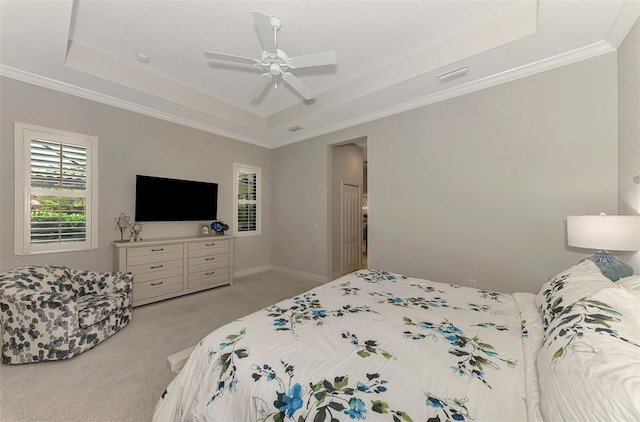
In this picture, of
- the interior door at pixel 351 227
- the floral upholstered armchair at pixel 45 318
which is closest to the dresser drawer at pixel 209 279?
the floral upholstered armchair at pixel 45 318

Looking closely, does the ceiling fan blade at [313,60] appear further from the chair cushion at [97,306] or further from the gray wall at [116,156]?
the chair cushion at [97,306]

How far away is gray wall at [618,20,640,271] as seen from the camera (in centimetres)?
190

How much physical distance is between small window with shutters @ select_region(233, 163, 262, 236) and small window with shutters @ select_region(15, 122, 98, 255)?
2.17 m

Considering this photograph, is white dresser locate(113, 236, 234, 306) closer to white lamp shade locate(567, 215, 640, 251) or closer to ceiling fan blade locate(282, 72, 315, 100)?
ceiling fan blade locate(282, 72, 315, 100)

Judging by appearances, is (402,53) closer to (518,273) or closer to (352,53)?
(352,53)

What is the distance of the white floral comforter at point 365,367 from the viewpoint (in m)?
0.85

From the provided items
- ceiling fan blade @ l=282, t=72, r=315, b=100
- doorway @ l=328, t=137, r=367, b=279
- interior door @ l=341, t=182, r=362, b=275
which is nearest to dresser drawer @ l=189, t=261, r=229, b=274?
doorway @ l=328, t=137, r=367, b=279

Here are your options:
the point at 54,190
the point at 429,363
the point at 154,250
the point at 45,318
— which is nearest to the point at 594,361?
the point at 429,363

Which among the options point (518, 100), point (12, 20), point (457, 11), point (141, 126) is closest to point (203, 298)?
point (141, 126)

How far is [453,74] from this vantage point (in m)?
2.78

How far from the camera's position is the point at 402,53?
2863mm

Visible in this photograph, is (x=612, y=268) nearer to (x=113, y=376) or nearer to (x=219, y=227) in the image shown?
(x=113, y=376)

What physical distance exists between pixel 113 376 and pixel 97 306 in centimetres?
81

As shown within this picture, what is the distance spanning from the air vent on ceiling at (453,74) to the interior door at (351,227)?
2.66 m
